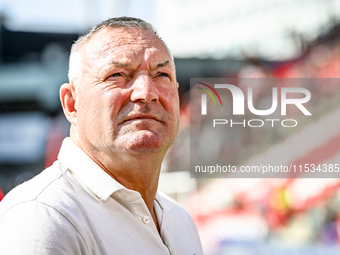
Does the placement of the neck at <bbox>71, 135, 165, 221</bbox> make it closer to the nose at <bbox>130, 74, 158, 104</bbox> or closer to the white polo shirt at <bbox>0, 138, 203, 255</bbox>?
the white polo shirt at <bbox>0, 138, 203, 255</bbox>

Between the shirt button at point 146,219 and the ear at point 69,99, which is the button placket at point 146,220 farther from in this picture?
the ear at point 69,99

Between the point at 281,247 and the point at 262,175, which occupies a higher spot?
the point at 262,175

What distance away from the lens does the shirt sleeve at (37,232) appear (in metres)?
0.56

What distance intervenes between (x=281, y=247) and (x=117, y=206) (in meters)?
3.59

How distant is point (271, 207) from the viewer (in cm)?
404

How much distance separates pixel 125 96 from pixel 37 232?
0.38 m

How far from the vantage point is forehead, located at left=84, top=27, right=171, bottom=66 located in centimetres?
86

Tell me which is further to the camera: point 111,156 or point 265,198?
point 265,198

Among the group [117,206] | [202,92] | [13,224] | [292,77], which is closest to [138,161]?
[117,206]

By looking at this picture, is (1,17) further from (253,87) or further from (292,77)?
(292,77)

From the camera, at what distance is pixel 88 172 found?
31.7 inches

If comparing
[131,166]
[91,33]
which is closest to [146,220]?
[131,166]

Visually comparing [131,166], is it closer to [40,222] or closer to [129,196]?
[129,196]

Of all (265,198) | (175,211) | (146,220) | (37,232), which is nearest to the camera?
(37,232)
